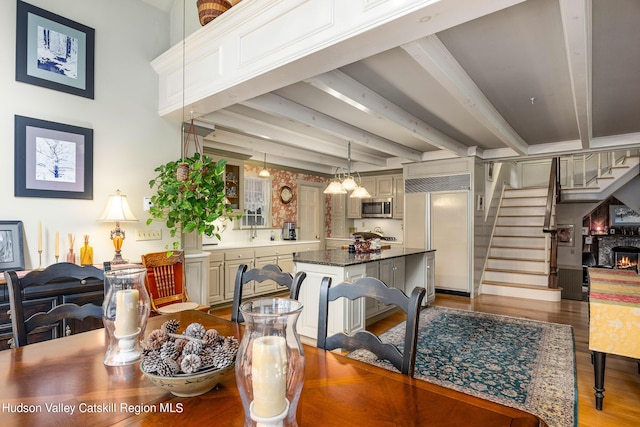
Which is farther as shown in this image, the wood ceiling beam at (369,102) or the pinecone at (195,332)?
the wood ceiling beam at (369,102)

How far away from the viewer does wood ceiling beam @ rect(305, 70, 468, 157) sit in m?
2.93

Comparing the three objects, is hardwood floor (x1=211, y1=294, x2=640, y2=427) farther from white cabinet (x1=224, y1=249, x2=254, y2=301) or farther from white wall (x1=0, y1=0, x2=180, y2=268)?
white wall (x1=0, y1=0, x2=180, y2=268)

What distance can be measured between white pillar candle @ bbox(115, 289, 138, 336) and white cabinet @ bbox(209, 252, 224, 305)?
3.68 m

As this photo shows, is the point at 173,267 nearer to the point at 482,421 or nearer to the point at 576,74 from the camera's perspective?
the point at 482,421

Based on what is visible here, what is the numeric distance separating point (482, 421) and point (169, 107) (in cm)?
330

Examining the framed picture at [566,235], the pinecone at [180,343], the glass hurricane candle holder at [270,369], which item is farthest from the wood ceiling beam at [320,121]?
the framed picture at [566,235]

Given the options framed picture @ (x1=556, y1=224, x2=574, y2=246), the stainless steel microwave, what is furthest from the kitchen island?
framed picture @ (x1=556, y1=224, x2=574, y2=246)

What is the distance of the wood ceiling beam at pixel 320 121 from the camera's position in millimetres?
3443

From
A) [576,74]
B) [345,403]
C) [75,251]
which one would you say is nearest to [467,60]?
[576,74]

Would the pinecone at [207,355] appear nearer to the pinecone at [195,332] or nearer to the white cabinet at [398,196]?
the pinecone at [195,332]

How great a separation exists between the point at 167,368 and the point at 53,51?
2979 mm

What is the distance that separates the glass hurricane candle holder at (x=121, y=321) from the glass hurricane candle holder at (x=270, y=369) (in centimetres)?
67

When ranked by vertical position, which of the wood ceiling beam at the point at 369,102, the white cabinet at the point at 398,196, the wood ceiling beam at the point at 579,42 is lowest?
the white cabinet at the point at 398,196

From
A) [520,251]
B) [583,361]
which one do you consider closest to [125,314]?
[583,361]
